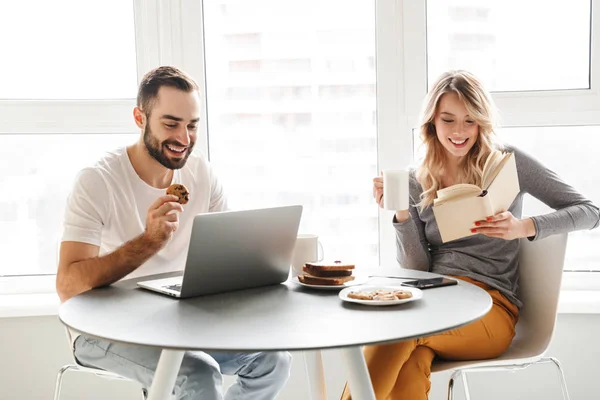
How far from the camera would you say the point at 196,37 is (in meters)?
2.84

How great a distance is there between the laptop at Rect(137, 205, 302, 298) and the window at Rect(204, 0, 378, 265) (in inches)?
44.5

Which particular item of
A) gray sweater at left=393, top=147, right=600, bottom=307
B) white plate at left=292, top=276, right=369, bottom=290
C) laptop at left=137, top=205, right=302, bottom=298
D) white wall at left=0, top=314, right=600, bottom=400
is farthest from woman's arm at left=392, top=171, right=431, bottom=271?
white wall at left=0, top=314, right=600, bottom=400

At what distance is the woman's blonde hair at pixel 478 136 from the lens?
87.5 inches

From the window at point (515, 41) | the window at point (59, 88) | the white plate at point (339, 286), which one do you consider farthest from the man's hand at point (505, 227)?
the window at point (59, 88)

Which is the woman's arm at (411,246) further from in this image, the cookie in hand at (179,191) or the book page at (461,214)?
the cookie in hand at (179,191)

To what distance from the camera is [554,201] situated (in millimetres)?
2223

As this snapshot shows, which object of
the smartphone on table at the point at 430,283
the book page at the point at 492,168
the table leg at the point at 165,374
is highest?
the book page at the point at 492,168

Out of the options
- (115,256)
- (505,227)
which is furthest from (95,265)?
(505,227)

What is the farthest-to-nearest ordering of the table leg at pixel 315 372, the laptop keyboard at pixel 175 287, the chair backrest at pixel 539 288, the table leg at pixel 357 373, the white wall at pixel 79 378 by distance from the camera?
the white wall at pixel 79 378
the chair backrest at pixel 539 288
the table leg at pixel 315 372
the laptop keyboard at pixel 175 287
the table leg at pixel 357 373

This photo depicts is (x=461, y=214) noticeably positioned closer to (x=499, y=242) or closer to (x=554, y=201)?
(x=499, y=242)

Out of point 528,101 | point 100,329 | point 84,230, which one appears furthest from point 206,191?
point 528,101

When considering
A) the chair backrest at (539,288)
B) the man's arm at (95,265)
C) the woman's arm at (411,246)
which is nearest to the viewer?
the man's arm at (95,265)

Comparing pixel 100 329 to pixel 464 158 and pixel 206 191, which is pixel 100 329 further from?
pixel 464 158

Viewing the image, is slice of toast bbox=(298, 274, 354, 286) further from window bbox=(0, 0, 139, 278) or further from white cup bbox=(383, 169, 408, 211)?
window bbox=(0, 0, 139, 278)
